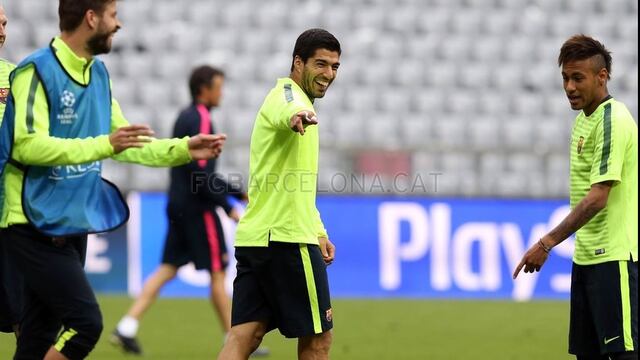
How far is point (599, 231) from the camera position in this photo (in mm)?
6027

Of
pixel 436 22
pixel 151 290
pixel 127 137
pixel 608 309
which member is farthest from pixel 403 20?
pixel 127 137

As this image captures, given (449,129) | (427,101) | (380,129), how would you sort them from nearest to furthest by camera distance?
(380,129)
(449,129)
(427,101)

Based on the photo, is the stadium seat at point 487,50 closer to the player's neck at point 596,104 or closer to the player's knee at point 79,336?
the player's neck at point 596,104

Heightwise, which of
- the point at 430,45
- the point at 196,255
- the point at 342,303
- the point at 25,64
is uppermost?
the point at 430,45

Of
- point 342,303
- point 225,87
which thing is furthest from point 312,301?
point 225,87

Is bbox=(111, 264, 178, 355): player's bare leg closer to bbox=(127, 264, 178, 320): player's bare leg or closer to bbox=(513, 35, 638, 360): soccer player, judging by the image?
bbox=(127, 264, 178, 320): player's bare leg

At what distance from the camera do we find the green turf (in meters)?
9.39

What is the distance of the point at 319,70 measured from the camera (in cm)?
612

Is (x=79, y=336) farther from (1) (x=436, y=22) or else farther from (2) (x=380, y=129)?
(1) (x=436, y=22)

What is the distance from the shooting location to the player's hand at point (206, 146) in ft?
18.4

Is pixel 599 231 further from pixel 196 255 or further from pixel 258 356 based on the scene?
pixel 196 255

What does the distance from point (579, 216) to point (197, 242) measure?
15.8 feet

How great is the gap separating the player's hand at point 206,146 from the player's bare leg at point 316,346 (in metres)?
1.17

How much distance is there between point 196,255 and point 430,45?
884 centimetres
